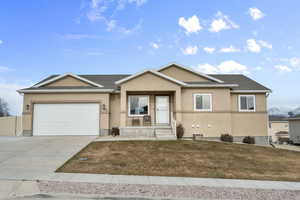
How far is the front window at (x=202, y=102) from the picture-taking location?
15.3 m

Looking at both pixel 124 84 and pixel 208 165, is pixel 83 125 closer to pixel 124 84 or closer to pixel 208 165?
pixel 124 84

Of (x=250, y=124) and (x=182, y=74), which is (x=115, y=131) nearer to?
(x=182, y=74)

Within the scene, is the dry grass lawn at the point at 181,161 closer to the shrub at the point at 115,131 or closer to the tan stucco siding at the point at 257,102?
the shrub at the point at 115,131

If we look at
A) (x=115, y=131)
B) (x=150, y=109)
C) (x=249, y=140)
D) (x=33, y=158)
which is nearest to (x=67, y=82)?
(x=115, y=131)

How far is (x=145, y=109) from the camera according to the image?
1605 cm

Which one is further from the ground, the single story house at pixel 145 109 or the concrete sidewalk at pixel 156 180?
the single story house at pixel 145 109

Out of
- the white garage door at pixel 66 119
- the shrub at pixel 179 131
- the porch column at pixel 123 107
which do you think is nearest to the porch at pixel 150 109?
the porch column at pixel 123 107

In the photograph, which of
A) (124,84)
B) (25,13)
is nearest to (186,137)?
(124,84)

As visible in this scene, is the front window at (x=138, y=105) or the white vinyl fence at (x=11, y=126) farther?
the front window at (x=138, y=105)

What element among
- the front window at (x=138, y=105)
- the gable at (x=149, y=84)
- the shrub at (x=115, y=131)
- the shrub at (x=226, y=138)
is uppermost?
the gable at (x=149, y=84)

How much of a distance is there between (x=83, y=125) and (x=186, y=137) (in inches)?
303

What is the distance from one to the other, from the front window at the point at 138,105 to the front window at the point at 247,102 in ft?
24.3

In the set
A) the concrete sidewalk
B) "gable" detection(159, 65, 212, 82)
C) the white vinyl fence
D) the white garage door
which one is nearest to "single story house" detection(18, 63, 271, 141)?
the white garage door

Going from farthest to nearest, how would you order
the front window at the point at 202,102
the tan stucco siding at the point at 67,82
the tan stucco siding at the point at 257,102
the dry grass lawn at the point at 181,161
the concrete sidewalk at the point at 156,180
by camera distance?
1. the tan stucco siding at the point at 67,82
2. the tan stucco siding at the point at 257,102
3. the front window at the point at 202,102
4. the dry grass lawn at the point at 181,161
5. the concrete sidewalk at the point at 156,180
